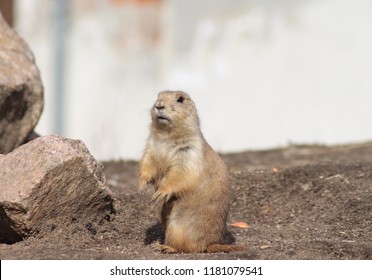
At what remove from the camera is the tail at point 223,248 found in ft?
20.1

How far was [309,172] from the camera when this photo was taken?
26.6 feet

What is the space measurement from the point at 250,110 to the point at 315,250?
6287mm

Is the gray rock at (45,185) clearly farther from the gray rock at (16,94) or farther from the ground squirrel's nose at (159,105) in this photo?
the gray rock at (16,94)

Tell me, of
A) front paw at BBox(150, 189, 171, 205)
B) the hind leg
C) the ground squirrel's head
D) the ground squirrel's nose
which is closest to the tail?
the hind leg

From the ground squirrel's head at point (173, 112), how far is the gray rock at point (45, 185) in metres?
0.52

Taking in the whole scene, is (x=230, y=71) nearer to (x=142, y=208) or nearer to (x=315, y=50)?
(x=315, y=50)

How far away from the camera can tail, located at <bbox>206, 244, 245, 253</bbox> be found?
613 centimetres

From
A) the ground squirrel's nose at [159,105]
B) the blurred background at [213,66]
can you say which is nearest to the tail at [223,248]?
the ground squirrel's nose at [159,105]

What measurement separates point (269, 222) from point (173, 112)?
1435mm

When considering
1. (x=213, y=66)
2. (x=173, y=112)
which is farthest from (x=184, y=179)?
(x=213, y=66)

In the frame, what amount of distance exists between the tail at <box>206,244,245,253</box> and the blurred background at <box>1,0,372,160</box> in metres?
4.94

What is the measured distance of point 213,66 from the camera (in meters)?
12.5

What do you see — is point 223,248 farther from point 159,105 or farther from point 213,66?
point 213,66
